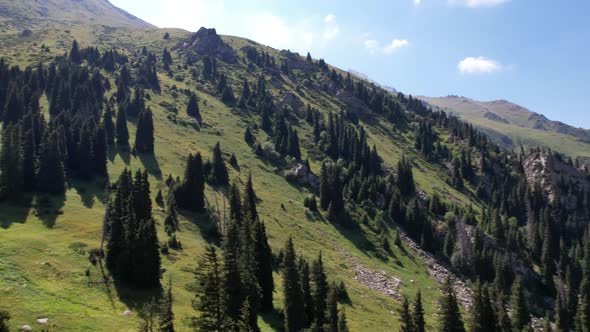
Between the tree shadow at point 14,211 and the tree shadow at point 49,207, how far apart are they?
1819mm

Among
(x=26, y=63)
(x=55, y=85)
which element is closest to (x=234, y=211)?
(x=55, y=85)

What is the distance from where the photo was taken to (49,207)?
86.2m

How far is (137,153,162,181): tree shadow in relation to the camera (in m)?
121

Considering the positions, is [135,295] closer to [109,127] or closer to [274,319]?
[274,319]

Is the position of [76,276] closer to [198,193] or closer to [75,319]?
[75,319]

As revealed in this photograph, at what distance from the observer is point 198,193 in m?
107

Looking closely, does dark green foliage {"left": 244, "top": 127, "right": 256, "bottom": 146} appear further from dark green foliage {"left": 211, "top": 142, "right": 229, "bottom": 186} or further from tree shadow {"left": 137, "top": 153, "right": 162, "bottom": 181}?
tree shadow {"left": 137, "top": 153, "right": 162, "bottom": 181}

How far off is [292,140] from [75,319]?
136 meters

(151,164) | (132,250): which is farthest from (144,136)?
(132,250)

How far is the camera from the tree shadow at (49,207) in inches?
3140

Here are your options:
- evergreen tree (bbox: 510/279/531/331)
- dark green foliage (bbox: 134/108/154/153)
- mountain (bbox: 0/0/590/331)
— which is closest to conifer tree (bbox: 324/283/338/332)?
mountain (bbox: 0/0/590/331)

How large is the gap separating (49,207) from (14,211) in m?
6.28

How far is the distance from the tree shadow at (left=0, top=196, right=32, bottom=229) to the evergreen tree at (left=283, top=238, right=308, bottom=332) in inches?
1977

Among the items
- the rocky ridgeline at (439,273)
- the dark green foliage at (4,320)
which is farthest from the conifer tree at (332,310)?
the rocky ridgeline at (439,273)
